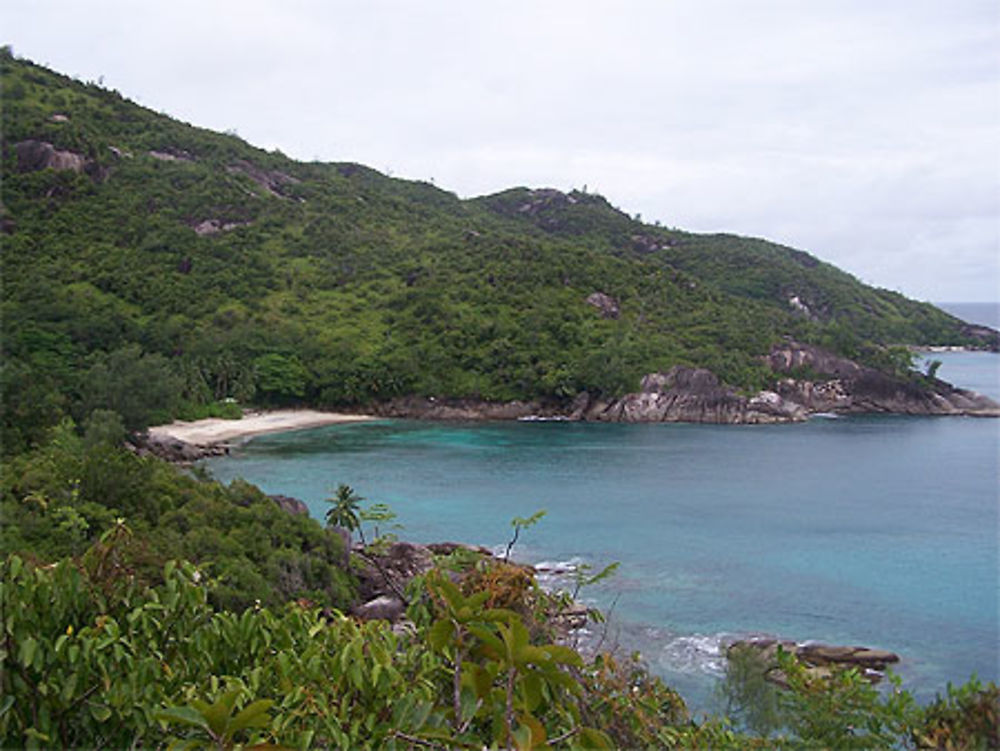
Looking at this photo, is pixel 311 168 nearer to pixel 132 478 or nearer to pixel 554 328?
pixel 554 328

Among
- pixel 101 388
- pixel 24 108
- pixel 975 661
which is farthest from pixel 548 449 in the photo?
pixel 24 108

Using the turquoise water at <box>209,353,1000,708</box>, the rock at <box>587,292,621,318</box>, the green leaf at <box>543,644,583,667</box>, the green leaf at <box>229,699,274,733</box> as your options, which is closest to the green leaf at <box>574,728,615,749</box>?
the green leaf at <box>543,644,583,667</box>

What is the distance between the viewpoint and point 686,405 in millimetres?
46500

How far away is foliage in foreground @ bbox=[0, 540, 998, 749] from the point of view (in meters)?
2.56

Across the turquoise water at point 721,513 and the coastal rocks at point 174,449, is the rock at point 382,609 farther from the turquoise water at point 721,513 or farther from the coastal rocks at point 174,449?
the coastal rocks at point 174,449

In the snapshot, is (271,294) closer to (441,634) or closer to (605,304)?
(605,304)

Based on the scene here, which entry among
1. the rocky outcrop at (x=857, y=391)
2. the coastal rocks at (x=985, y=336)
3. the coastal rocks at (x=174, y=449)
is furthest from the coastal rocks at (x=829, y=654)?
the coastal rocks at (x=985, y=336)

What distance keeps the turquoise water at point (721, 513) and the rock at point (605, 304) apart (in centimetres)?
1093

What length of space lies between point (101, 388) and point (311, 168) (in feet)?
158

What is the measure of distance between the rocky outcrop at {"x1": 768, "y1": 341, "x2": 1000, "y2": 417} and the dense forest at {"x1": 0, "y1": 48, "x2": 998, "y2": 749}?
7.25 feet

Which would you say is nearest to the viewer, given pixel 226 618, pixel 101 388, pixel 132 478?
pixel 226 618

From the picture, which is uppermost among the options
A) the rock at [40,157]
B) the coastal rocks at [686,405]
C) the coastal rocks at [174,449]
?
the rock at [40,157]

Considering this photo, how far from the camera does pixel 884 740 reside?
5.94m

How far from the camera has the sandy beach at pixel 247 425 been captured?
124 ft
